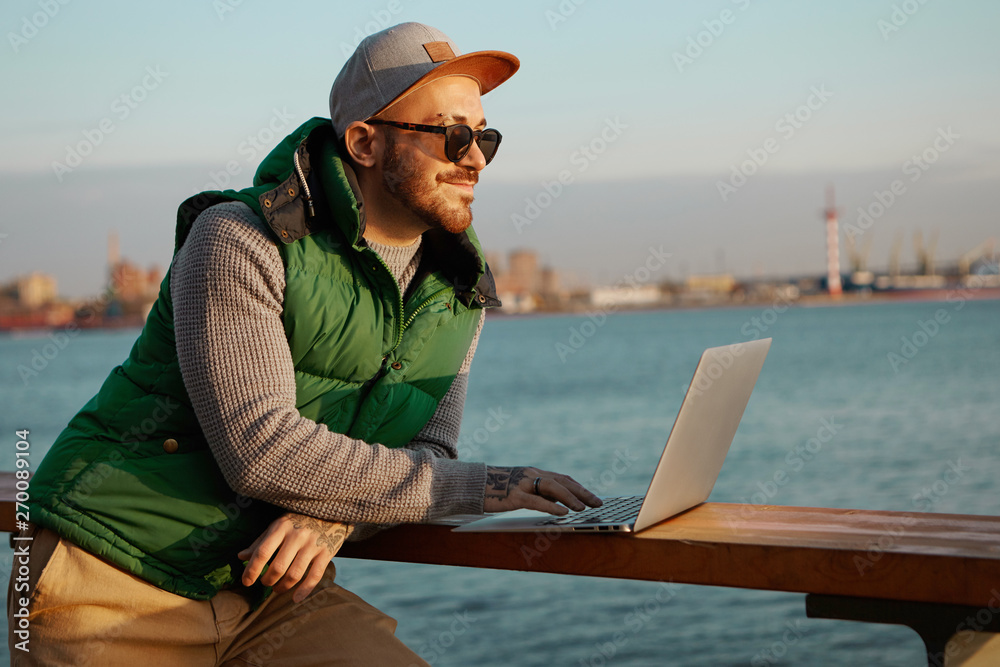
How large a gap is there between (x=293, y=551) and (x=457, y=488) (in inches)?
11.6

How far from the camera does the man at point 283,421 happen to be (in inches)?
57.7

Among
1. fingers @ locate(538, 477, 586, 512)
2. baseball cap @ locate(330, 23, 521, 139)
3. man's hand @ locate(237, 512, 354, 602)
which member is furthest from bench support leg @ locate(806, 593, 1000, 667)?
baseball cap @ locate(330, 23, 521, 139)

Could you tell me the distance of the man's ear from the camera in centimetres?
175

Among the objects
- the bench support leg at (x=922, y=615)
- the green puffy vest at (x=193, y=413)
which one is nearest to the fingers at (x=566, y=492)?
the green puffy vest at (x=193, y=413)

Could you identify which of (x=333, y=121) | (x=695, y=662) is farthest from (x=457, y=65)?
(x=695, y=662)

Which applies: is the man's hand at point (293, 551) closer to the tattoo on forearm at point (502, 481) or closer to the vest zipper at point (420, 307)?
the tattoo on forearm at point (502, 481)

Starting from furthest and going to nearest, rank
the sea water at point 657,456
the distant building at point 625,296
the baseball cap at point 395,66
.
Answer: the distant building at point 625,296
the sea water at point 657,456
the baseball cap at point 395,66

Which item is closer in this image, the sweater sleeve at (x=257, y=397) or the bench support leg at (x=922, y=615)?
the bench support leg at (x=922, y=615)

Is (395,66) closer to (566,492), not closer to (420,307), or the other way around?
(420,307)

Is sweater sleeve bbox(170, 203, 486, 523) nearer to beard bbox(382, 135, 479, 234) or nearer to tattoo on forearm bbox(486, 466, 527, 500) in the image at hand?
tattoo on forearm bbox(486, 466, 527, 500)

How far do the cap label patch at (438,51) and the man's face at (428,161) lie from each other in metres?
0.05

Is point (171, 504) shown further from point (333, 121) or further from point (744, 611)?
point (744, 611)

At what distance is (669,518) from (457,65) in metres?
0.90

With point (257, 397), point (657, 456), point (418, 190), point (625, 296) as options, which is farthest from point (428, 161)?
point (625, 296)
